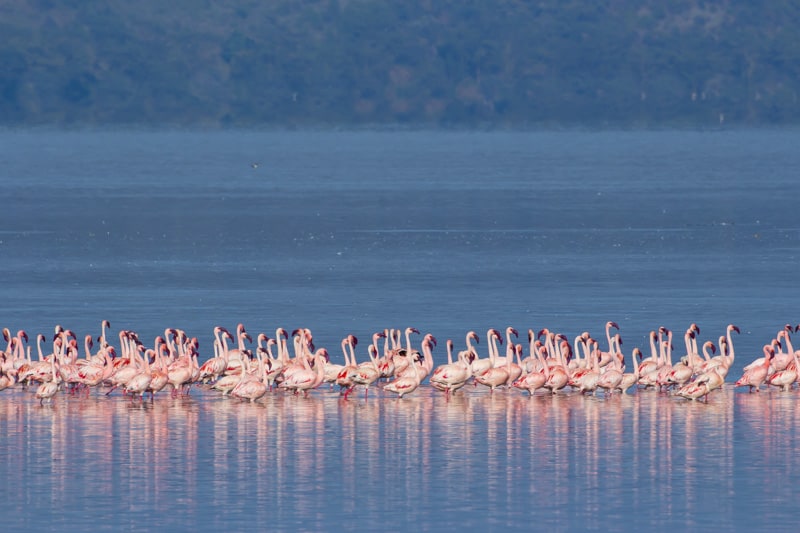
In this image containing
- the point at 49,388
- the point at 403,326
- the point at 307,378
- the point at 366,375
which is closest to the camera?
the point at 49,388

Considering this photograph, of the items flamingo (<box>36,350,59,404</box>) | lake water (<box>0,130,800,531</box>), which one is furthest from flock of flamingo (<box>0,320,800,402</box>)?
lake water (<box>0,130,800,531</box>)

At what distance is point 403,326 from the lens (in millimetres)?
39812

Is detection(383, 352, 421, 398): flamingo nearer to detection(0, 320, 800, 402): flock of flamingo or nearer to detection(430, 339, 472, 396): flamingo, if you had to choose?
detection(0, 320, 800, 402): flock of flamingo

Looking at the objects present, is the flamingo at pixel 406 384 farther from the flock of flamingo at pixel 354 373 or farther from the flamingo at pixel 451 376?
the flamingo at pixel 451 376

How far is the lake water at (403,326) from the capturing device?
23.0m

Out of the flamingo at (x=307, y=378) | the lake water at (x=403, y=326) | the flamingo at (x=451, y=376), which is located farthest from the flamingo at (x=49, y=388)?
the flamingo at (x=451, y=376)

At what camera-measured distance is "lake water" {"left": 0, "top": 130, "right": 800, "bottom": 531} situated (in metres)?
23.0

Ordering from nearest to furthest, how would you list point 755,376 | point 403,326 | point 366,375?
1. point 366,375
2. point 755,376
3. point 403,326

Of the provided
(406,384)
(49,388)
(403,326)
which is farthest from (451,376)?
(403,326)

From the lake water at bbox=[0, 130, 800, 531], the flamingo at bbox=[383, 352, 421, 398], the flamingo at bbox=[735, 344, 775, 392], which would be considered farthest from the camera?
the flamingo at bbox=[735, 344, 775, 392]

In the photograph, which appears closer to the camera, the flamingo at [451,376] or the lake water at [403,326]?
the lake water at [403,326]

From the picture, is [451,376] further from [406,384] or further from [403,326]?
[403,326]

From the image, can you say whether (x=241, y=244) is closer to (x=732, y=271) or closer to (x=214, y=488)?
(x=732, y=271)

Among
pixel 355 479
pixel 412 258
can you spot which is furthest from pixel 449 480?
pixel 412 258
